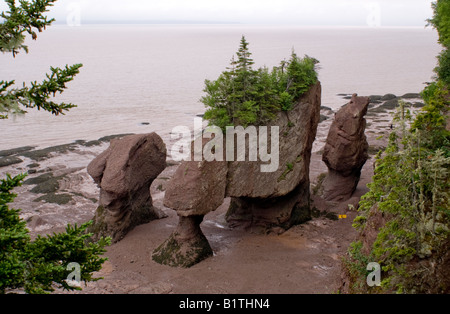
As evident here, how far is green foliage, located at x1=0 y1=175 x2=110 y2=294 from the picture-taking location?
862 centimetres

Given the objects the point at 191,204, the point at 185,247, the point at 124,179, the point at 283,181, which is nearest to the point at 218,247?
the point at 185,247

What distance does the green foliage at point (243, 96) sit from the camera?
21.7m

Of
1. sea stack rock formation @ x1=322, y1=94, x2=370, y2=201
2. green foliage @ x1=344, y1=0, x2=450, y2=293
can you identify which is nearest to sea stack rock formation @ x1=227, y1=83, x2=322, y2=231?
sea stack rock formation @ x1=322, y1=94, x2=370, y2=201

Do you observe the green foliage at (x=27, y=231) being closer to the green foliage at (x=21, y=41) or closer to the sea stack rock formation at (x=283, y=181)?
the green foliage at (x=21, y=41)

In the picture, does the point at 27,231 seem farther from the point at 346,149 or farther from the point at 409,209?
the point at 346,149

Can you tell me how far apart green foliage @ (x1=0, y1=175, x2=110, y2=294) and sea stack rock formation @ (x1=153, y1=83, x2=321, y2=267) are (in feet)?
34.6

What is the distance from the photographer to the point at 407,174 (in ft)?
36.3

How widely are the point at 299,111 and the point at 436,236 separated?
13.7 m

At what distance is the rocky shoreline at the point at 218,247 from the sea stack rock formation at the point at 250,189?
28.5 inches

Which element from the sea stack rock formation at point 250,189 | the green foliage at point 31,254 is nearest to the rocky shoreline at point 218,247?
the sea stack rock formation at point 250,189

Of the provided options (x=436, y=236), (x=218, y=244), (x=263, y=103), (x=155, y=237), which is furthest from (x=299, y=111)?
(x=436, y=236)

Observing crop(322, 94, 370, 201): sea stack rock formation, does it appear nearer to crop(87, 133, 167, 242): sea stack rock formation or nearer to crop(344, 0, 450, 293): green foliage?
crop(87, 133, 167, 242): sea stack rock formation
